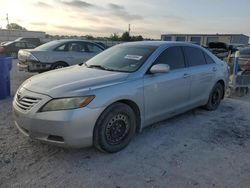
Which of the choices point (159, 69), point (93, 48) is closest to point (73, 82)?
Result: point (159, 69)

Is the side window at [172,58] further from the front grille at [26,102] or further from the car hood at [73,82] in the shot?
the front grille at [26,102]

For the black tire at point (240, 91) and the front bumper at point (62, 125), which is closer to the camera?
the front bumper at point (62, 125)

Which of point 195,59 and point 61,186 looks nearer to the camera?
point 61,186

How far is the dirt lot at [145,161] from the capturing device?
9.91 ft

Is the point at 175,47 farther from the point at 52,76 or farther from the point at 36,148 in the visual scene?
the point at 36,148

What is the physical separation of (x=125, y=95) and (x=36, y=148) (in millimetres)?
1506

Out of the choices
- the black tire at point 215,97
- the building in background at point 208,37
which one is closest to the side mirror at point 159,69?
the black tire at point 215,97

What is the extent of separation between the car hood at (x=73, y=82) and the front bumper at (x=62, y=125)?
0.57ft

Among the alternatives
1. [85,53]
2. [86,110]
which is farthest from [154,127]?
[85,53]

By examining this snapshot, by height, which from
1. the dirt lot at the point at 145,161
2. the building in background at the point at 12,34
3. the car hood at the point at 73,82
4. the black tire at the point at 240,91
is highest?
the building in background at the point at 12,34

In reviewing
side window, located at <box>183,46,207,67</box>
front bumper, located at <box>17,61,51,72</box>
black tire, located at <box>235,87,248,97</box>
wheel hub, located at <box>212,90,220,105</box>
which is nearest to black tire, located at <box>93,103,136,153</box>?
side window, located at <box>183,46,207,67</box>

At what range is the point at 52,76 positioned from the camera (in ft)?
13.2

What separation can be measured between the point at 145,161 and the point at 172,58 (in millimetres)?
2033

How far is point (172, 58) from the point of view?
468 cm
